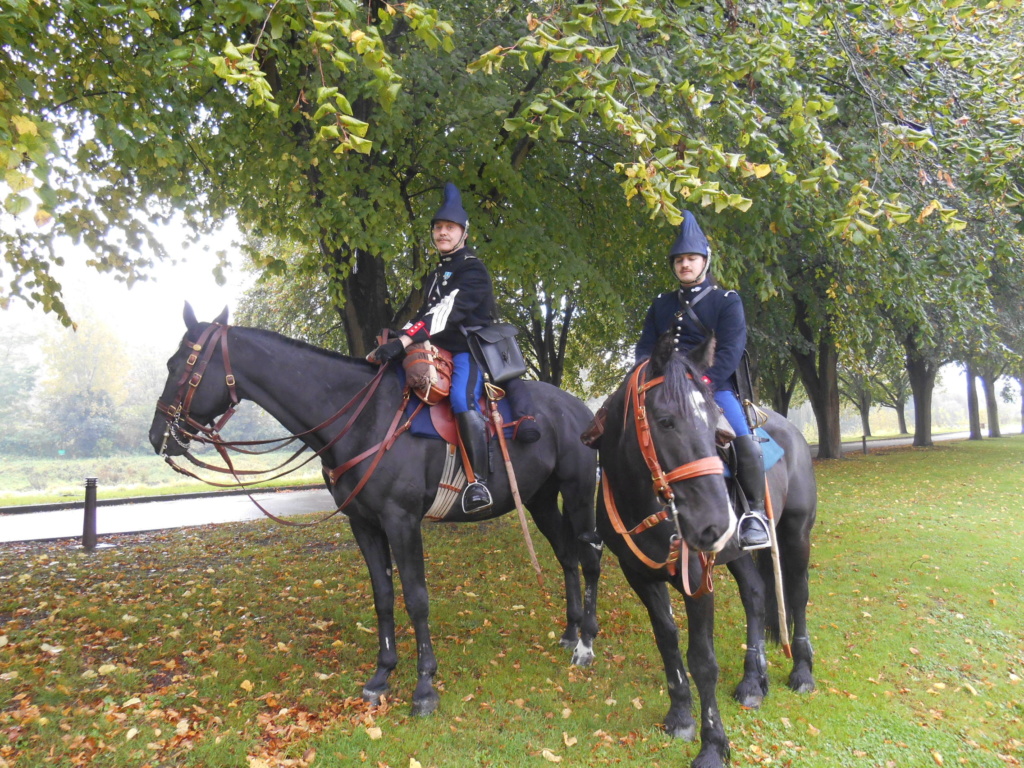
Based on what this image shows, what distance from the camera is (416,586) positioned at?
4.95 meters

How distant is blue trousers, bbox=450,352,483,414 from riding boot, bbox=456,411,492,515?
0.07 meters

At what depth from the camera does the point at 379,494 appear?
194 inches

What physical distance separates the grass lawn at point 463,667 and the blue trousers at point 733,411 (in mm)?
2094

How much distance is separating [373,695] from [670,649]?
2.20m

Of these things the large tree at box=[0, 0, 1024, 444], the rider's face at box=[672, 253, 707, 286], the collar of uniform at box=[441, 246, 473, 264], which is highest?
the large tree at box=[0, 0, 1024, 444]

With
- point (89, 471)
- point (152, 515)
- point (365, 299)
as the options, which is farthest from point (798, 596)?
point (89, 471)

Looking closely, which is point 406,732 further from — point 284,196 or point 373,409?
point 284,196

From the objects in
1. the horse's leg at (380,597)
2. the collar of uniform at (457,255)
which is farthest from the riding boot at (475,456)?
the collar of uniform at (457,255)

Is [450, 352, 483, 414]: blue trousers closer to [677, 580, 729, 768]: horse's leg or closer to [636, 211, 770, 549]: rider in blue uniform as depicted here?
[636, 211, 770, 549]: rider in blue uniform

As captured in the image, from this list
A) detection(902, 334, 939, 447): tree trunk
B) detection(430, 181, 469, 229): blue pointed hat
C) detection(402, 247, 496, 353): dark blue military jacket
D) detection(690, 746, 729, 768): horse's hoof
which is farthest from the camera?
detection(902, 334, 939, 447): tree trunk

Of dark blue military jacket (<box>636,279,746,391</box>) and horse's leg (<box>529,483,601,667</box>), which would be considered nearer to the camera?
dark blue military jacket (<box>636,279,746,391</box>)

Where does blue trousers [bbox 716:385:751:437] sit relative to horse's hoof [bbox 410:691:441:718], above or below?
above

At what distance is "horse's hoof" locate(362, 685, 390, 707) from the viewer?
193 inches

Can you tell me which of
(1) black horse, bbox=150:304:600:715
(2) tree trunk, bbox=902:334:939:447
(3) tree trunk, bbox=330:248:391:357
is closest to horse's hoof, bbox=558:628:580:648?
(1) black horse, bbox=150:304:600:715
